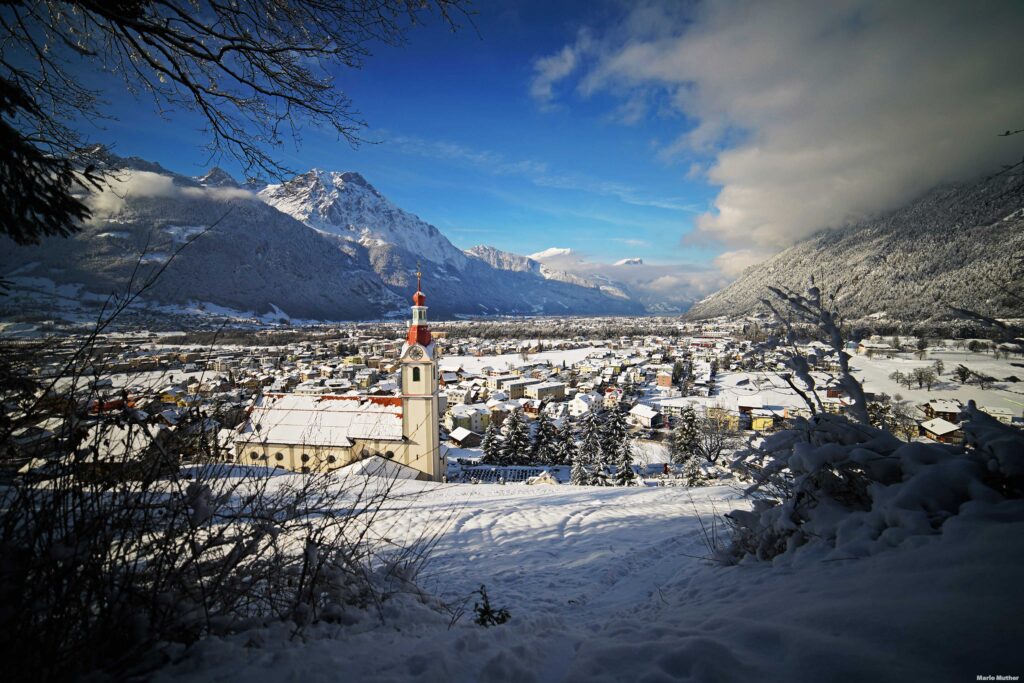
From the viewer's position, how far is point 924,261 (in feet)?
183

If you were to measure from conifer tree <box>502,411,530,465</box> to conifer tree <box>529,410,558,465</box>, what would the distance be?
0.73m

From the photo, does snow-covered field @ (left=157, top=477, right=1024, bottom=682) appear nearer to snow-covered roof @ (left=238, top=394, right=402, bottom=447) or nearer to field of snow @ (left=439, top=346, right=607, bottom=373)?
snow-covered roof @ (left=238, top=394, right=402, bottom=447)

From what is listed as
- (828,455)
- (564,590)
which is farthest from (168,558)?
(828,455)

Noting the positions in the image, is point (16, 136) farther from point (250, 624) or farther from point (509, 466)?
point (509, 466)

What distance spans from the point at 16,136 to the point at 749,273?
213 metres

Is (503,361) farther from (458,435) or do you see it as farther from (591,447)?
(591,447)

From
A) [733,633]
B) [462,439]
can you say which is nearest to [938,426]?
[733,633]

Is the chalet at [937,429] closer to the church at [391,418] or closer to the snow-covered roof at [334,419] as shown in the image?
the church at [391,418]

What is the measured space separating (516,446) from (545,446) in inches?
76.3

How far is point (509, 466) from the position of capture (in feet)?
67.5

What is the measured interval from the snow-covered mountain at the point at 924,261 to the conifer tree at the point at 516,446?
12923 millimetres

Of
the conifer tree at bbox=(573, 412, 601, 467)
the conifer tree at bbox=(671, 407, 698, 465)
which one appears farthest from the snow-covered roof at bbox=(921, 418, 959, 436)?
the conifer tree at bbox=(573, 412, 601, 467)

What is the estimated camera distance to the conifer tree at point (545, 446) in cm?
2172

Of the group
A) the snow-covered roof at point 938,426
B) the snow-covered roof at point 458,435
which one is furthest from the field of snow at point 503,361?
the snow-covered roof at point 938,426
